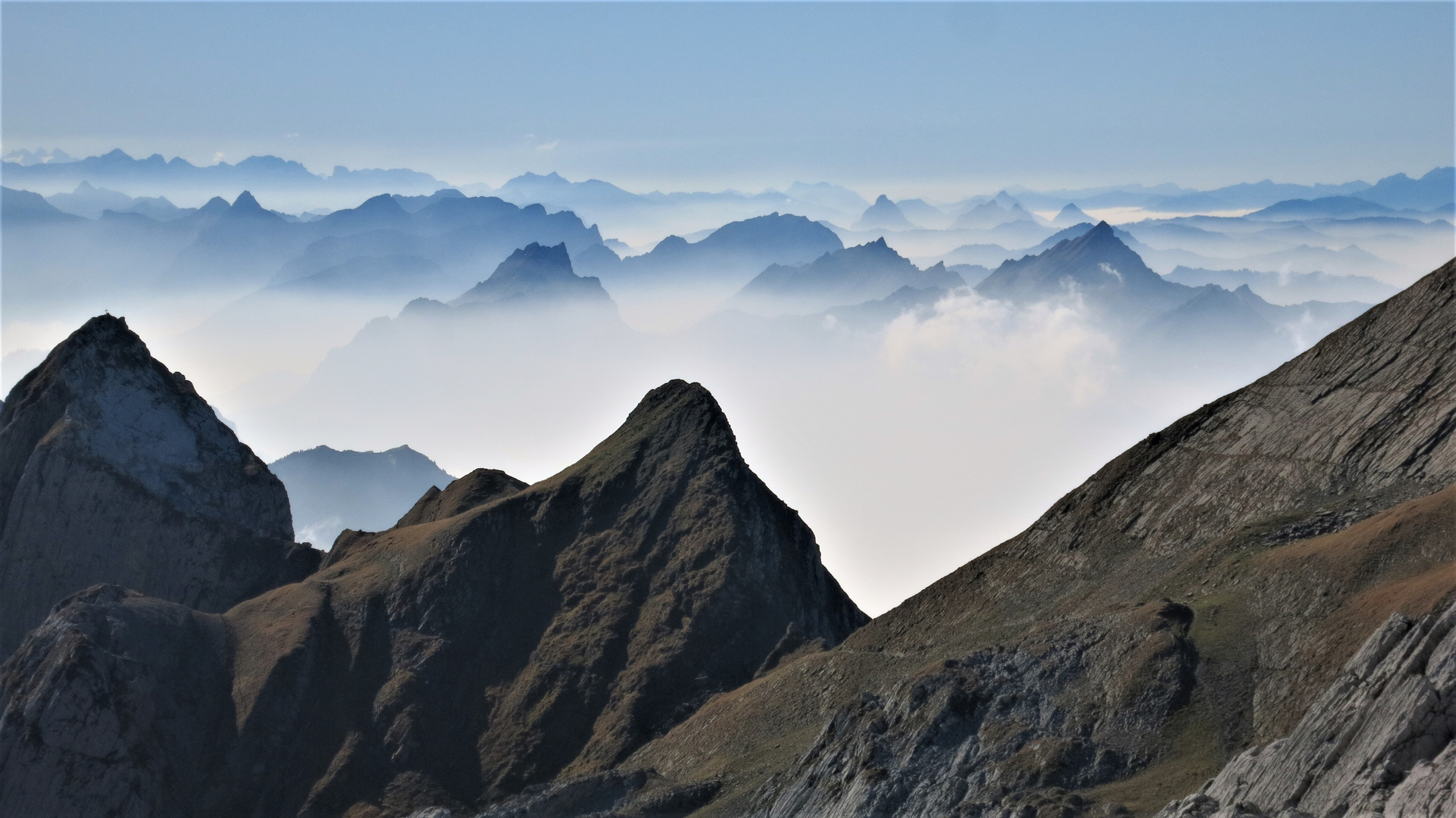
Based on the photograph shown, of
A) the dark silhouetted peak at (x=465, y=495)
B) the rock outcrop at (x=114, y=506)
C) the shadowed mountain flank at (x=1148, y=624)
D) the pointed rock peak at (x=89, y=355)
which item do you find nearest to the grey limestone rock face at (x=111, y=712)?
the rock outcrop at (x=114, y=506)

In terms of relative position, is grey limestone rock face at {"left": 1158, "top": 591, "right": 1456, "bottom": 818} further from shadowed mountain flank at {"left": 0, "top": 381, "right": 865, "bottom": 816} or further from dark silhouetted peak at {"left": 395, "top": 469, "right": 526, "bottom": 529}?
dark silhouetted peak at {"left": 395, "top": 469, "right": 526, "bottom": 529}

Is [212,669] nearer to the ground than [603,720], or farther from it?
farther from it

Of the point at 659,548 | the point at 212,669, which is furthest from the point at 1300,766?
the point at 212,669

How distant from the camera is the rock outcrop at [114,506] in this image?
12706 centimetres

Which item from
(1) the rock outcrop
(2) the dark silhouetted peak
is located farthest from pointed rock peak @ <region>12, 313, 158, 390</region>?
Result: (2) the dark silhouetted peak

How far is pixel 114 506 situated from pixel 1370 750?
11693cm

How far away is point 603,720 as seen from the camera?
100312 millimetres

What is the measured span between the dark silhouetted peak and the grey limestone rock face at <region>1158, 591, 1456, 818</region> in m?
88.6

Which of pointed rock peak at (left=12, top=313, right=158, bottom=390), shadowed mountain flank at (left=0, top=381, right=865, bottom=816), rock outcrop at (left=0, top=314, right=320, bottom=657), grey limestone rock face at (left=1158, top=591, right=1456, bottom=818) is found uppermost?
pointed rock peak at (left=12, top=313, right=158, bottom=390)

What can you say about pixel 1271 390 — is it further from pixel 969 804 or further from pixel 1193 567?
pixel 969 804

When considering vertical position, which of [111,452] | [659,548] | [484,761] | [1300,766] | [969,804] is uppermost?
[111,452]

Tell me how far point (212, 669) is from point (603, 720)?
3306 centimetres

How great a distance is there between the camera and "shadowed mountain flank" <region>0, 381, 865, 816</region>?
324ft

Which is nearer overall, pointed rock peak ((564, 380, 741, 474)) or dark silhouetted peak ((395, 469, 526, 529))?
pointed rock peak ((564, 380, 741, 474))
